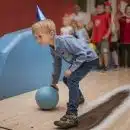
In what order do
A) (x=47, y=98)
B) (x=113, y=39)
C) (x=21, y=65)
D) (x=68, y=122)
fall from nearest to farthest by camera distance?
(x=68, y=122), (x=47, y=98), (x=21, y=65), (x=113, y=39)

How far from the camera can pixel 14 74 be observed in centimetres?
584

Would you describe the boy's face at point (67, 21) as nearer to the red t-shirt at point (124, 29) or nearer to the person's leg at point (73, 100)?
the red t-shirt at point (124, 29)

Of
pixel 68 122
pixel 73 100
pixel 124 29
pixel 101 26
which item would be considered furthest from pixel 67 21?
pixel 68 122

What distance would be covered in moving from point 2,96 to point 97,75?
2.59m

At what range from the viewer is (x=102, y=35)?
8547 millimetres

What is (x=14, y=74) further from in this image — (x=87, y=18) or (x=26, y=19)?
(x=87, y=18)

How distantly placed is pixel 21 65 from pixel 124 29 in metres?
3.68

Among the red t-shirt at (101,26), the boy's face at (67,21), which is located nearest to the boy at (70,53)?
the boy's face at (67,21)

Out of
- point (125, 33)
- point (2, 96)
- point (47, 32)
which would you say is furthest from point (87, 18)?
point (47, 32)

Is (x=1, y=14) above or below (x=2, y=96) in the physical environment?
above

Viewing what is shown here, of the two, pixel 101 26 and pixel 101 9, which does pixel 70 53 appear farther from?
pixel 101 9

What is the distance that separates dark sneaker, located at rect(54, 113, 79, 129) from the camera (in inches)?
163

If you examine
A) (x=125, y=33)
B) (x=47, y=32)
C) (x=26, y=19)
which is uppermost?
(x=47, y=32)

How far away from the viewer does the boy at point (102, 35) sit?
849 centimetres
